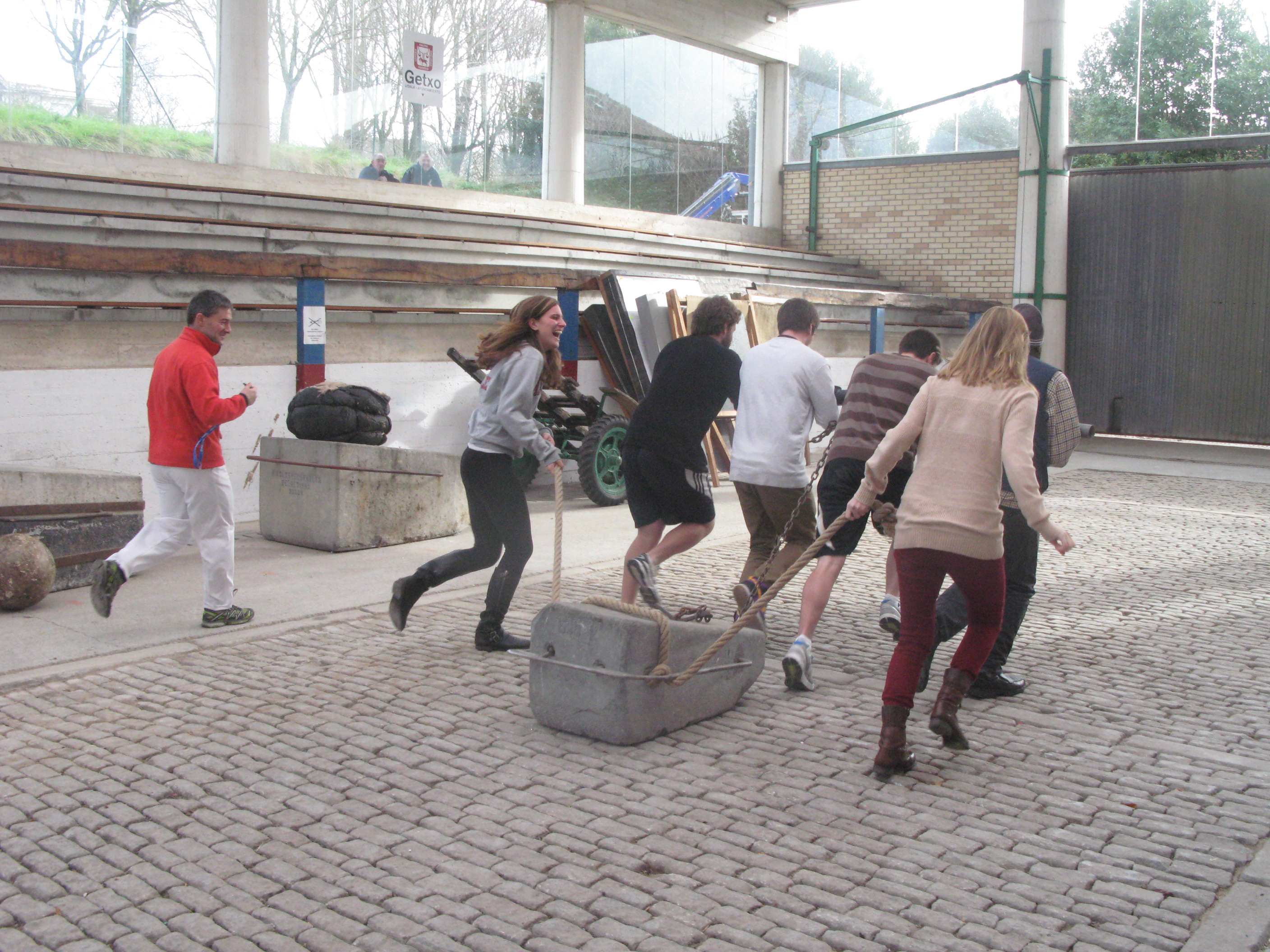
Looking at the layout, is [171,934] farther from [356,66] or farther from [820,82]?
[820,82]

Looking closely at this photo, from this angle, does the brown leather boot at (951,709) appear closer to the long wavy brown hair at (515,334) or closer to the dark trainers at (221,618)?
the long wavy brown hair at (515,334)

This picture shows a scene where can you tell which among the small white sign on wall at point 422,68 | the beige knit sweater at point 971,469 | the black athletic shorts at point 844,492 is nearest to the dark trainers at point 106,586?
the black athletic shorts at point 844,492

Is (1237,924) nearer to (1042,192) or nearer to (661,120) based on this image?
(1042,192)

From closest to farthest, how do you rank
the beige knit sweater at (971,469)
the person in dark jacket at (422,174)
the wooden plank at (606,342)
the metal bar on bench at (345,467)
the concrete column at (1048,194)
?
the beige knit sweater at (971,469) < the metal bar on bench at (345,467) < the wooden plank at (606,342) < the person in dark jacket at (422,174) < the concrete column at (1048,194)

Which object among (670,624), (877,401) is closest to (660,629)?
(670,624)

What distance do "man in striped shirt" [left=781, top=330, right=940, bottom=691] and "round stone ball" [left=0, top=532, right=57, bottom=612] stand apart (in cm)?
411

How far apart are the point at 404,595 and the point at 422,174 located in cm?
1160

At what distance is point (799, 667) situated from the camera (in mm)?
5355

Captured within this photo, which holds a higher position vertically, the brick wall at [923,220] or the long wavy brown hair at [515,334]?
the brick wall at [923,220]

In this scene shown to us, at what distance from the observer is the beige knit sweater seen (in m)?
4.18

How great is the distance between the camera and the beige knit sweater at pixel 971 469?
4184 millimetres

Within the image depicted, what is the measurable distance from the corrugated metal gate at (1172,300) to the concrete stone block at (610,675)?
15.7 meters

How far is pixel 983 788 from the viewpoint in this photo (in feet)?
14.0

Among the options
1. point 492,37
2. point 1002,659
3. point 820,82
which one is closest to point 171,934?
point 1002,659
